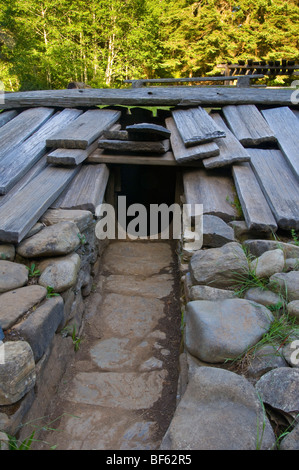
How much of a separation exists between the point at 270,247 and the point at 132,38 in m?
14.7

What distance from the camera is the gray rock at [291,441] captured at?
1.27 meters

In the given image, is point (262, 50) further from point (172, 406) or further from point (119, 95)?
point (172, 406)

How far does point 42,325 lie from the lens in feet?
6.45

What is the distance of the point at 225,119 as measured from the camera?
176 inches

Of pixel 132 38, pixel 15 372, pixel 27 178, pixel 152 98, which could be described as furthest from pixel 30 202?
pixel 132 38

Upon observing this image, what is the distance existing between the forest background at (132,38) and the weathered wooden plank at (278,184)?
38.7ft

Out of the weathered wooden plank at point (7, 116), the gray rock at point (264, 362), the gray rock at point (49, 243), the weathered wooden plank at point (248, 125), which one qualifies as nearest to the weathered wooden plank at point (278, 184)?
the weathered wooden plank at point (248, 125)

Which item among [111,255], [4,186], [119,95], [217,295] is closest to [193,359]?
[217,295]

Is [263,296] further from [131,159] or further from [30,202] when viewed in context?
[131,159]

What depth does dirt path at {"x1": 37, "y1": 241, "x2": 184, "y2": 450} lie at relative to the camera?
6.63 feet

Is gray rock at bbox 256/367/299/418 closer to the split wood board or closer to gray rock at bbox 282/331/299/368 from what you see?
gray rock at bbox 282/331/299/368

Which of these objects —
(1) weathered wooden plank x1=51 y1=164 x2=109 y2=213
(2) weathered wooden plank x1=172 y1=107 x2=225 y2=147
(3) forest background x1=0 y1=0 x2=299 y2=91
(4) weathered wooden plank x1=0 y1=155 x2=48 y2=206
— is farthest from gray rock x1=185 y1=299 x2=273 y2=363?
(3) forest background x1=0 y1=0 x2=299 y2=91

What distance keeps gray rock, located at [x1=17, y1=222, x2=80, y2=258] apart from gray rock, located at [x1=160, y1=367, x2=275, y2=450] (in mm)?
1355

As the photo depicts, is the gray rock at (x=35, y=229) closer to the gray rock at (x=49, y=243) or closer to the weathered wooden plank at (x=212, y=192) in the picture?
the gray rock at (x=49, y=243)
